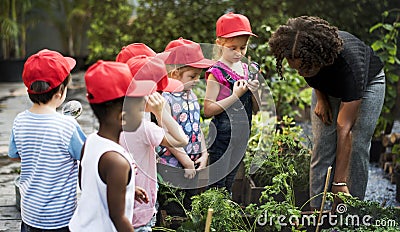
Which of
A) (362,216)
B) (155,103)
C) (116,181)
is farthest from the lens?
(362,216)

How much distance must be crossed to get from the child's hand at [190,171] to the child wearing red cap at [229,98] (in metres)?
0.14

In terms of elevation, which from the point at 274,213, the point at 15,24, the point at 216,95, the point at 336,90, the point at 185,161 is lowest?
the point at 15,24

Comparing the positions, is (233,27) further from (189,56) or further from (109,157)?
(109,157)

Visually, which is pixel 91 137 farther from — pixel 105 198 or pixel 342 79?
pixel 342 79

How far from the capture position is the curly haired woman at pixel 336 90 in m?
2.94

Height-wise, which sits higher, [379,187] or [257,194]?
[257,194]

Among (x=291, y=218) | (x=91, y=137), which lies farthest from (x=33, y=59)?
(x=291, y=218)

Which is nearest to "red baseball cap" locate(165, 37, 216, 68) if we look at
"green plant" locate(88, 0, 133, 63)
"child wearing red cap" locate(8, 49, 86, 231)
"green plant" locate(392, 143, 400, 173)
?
"child wearing red cap" locate(8, 49, 86, 231)

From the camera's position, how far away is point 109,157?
1.99m

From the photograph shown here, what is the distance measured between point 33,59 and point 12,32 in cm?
603

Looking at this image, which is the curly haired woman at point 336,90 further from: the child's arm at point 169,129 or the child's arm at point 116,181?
the child's arm at point 116,181

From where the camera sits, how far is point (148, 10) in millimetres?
6883

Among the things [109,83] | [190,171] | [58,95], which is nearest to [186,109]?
[190,171]

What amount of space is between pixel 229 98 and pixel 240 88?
3.1 inches
